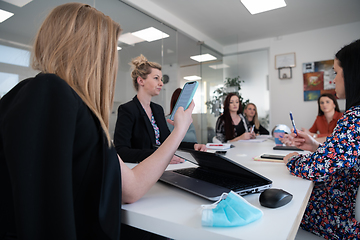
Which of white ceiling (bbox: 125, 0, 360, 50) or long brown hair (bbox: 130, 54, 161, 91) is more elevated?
white ceiling (bbox: 125, 0, 360, 50)

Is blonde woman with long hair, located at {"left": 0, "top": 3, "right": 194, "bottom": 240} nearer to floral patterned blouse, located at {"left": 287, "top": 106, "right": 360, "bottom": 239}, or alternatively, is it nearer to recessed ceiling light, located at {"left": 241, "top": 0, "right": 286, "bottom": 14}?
floral patterned blouse, located at {"left": 287, "top": 106, "right": 360, "bottom": 239}

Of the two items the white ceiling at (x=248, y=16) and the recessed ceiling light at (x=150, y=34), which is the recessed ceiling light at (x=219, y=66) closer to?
the white ceiling at (x=248, y=16)

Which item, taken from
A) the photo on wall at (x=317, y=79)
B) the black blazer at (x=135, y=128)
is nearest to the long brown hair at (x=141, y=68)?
the black blazer at (x=135, y=128)

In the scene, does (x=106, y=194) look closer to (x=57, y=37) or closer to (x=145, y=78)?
(x=57, y=37)

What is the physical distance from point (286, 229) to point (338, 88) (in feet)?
2.92

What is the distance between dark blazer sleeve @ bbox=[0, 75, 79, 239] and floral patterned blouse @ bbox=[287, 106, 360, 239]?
2.75 feet

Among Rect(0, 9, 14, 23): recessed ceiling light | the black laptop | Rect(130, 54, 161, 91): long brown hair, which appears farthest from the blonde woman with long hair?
Rect(0, 9, 14, 23): recessed ceiling light

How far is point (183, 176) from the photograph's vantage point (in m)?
0.91

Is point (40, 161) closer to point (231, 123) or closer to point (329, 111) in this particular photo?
point (231, 123)

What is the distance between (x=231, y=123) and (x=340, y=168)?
9.44 ft

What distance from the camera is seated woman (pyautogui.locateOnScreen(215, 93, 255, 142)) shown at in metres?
3.70

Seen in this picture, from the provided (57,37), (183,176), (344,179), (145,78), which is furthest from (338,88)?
(145,78)

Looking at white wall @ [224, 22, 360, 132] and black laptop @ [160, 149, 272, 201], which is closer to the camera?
black laptop @ [160, 149, 272, 201]

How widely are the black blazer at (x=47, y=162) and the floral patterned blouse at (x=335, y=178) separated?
745mm
